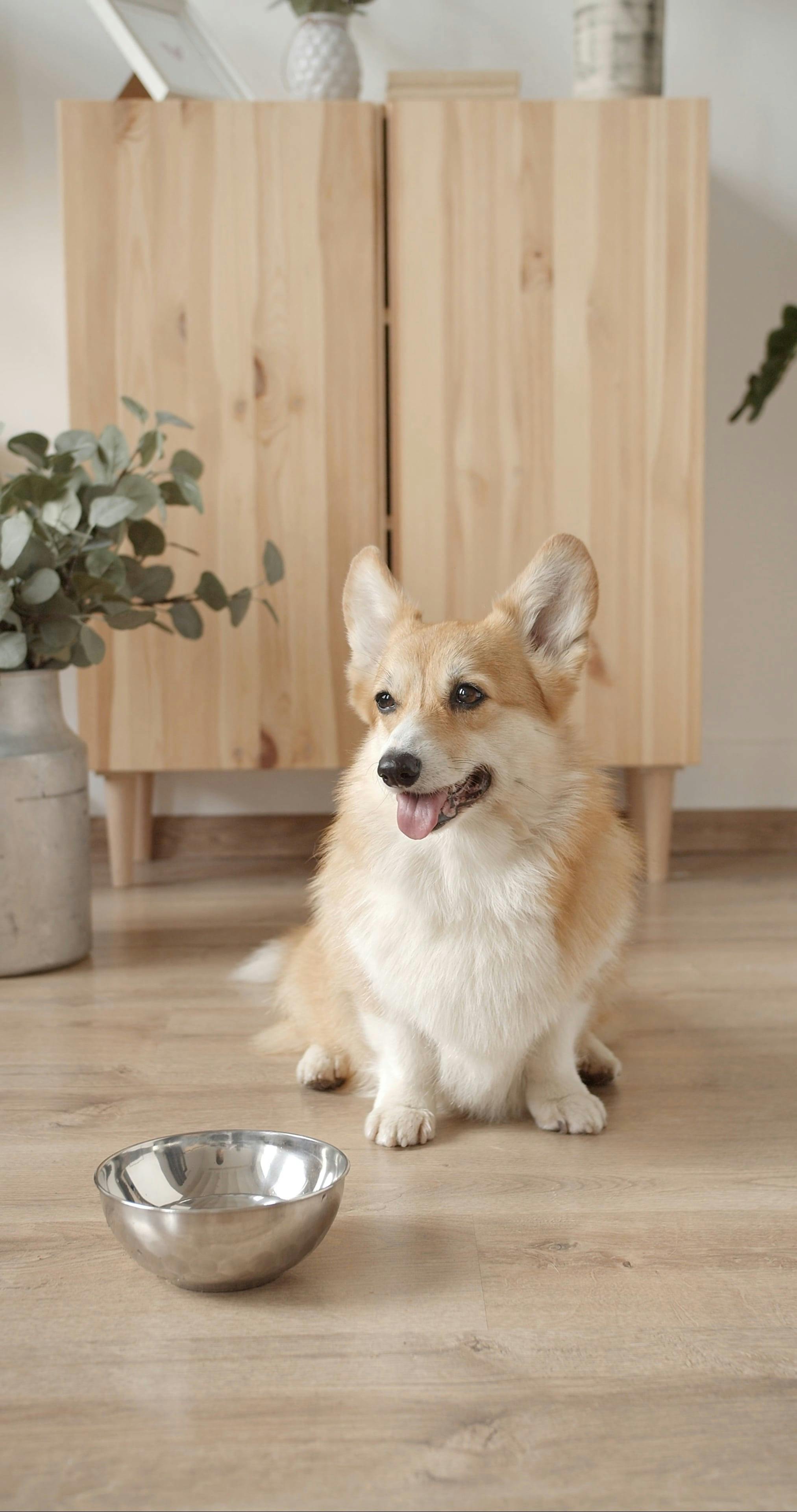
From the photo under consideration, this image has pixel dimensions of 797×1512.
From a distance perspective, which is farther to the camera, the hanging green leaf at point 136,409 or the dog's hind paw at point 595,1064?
the hanging green leaf at point 136,409

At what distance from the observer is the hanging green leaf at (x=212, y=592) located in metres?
2.34

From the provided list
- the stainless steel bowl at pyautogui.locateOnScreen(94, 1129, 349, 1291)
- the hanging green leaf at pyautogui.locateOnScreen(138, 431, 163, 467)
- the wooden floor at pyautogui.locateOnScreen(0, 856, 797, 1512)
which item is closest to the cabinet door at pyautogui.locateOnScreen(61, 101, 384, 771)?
the hanging green leaf at pyautogui.locateOnScreen(138, 431, 163, 467)

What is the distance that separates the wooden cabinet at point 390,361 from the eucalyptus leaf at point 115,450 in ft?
1.32

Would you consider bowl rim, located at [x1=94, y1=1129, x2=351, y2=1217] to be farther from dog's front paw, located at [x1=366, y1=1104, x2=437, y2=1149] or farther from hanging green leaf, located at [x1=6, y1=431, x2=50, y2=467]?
hanging green leaf, located at [x1=6, y1=431, x2=50, y2=467]

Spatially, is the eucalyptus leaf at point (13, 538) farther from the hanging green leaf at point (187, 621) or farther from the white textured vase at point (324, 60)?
the white textured vase at point (324, 60)

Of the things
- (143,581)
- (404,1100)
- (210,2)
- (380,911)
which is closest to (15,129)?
(210,2)

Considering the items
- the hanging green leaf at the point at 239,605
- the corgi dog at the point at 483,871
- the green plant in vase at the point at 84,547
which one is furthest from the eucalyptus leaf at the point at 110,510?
the corgi dog at the point at 483,871

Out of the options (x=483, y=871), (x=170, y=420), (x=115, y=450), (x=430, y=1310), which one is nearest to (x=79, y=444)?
(x=115, y=450)

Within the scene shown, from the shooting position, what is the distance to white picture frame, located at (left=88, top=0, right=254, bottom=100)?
2498 millimetres

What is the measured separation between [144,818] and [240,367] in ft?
3.64

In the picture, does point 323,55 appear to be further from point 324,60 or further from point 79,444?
point 79,444

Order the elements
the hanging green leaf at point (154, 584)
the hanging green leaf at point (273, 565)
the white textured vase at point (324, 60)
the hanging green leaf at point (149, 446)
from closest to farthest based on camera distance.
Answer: the hanging green leaf at point (149, 446)
the hanging green leaf at point (154, 584)
the hanging green leaf at point (273, 565)
the white textured vase at point (324, 60)

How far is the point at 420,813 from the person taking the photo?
142 cm

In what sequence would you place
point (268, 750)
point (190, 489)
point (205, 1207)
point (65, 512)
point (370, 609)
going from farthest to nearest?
point (268, 750) → point (190, 489) → point (65, 512) → point (370, 609) → point (205, 1207)
